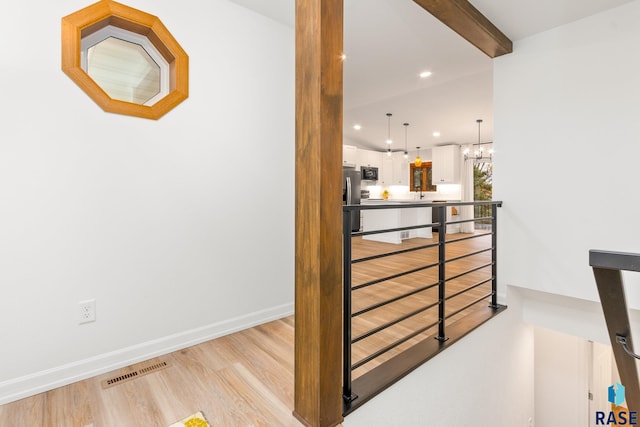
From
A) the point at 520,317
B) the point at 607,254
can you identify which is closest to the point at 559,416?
the point at 520,317

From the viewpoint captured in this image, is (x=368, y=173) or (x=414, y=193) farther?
(x=414, y=193)

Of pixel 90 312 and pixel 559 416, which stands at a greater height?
pixel 90 312

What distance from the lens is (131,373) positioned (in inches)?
72.2

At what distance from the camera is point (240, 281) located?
2.46 m

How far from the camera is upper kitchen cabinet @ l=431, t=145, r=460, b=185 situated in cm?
801

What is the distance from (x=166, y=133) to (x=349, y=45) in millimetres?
2104

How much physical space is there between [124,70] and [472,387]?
342 centimetres

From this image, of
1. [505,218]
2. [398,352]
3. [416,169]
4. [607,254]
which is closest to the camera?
[607,254]

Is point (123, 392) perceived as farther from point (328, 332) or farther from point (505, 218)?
point (505, 218)

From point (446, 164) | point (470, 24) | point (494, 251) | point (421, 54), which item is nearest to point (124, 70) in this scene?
point (470, 24)

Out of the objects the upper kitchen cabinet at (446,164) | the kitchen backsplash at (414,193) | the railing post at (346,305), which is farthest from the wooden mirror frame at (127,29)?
the kitchen backsplash at (414,193)

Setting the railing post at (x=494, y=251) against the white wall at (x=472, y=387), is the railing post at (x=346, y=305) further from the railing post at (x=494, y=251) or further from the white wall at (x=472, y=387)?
the railing post at (x=494, y=251)

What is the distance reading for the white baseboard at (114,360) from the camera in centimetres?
163

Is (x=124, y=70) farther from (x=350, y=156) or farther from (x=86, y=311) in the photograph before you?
(x=350, y=156)
